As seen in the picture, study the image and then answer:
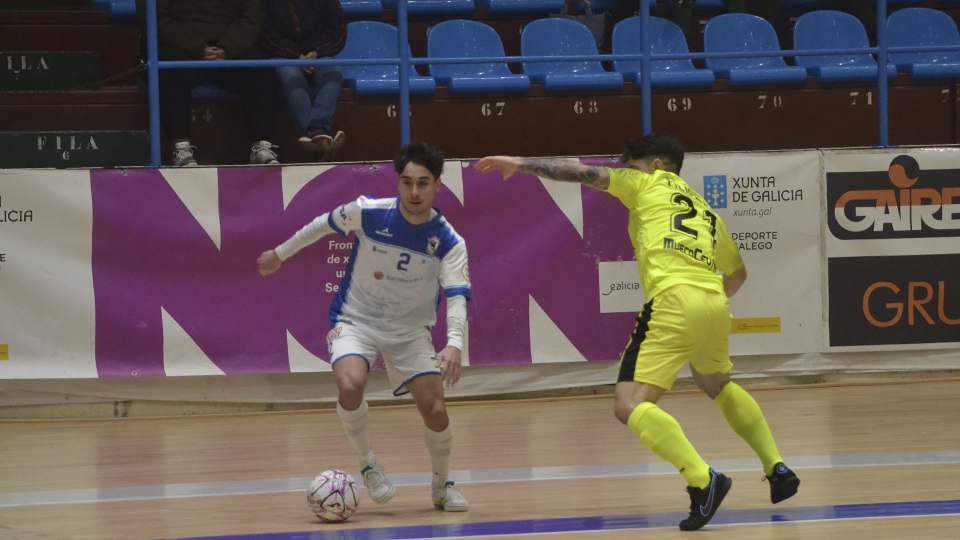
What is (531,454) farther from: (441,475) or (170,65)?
(170,65)

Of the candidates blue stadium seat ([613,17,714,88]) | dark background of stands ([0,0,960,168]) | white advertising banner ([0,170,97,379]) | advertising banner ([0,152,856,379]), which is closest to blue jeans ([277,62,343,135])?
advertising banner ([0,152,856,379])

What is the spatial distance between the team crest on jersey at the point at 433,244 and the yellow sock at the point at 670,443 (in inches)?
53.8

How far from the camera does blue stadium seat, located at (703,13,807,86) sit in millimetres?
10719

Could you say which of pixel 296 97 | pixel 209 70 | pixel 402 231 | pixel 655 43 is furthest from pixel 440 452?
pixel 655 43

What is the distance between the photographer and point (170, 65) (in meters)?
8.49

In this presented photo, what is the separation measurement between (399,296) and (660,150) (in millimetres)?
1539

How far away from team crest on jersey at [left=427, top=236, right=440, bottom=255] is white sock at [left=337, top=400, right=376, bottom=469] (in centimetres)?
84

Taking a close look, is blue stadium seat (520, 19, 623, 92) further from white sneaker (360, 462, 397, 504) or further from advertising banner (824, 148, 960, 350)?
white sneaker (360, 462, 397, 504)

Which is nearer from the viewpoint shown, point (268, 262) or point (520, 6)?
point (268, 262)

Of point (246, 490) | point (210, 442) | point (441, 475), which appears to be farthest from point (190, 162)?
point (441, 475)

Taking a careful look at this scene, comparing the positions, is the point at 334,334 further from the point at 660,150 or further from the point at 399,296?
the point at 660,150

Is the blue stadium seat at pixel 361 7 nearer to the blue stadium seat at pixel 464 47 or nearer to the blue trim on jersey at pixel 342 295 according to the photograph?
the blue stadium seat at pixel 464 47

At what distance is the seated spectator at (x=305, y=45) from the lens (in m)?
9.14

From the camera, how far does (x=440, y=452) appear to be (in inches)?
210
